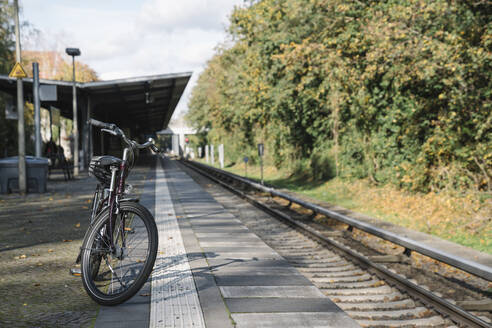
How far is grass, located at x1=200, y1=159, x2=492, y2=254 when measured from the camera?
860 cm

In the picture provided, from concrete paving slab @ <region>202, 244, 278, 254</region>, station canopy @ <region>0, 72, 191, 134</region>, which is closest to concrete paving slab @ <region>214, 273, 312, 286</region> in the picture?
concrete paving slab @ <region>202, 244, 278, 254</region>

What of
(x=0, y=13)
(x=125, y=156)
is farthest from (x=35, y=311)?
(x=0, y=13)

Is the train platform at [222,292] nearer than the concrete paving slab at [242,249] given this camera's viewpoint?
Yes

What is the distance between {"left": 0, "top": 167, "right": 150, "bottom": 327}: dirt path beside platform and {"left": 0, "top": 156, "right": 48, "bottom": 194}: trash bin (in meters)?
3.23

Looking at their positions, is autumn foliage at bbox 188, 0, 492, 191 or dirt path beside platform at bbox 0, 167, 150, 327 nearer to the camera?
dirt path beside platform at bbox 0, 167, 150, 327

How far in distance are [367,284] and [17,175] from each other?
39.9 feet

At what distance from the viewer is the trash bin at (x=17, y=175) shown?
14203 mm

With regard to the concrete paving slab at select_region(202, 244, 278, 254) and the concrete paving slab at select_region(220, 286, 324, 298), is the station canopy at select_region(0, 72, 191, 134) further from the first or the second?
the concrete paving slab at select_region(220, 286, 324, 298)

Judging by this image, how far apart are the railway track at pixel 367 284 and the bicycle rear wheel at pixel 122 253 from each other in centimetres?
186

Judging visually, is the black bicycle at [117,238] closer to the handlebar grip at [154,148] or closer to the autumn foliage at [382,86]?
the handlebar grip at [154,148]

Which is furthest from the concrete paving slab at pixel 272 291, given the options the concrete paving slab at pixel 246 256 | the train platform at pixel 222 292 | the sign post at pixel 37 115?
the sign post at pixel 37 115

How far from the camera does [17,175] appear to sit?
14.3m

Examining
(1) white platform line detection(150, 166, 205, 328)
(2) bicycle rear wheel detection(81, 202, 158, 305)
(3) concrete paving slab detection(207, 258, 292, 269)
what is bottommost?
(3) concrete paving slab detection(207, 258, 292, 269)

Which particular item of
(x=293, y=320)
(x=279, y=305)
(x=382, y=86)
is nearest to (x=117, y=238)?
(x=279, y=305)
